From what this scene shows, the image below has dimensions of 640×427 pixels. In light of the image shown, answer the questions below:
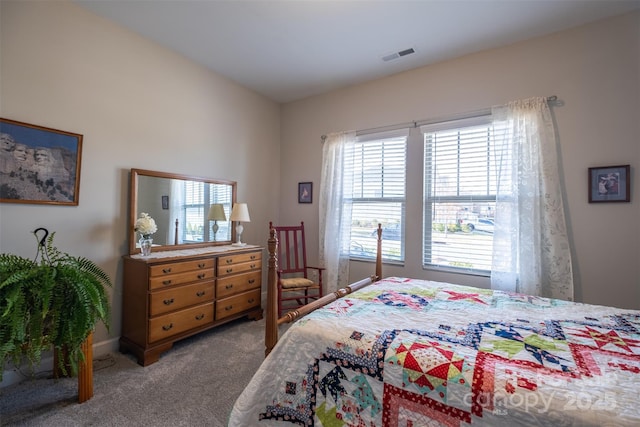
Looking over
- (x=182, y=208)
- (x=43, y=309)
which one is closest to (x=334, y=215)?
(x=182, y=208)

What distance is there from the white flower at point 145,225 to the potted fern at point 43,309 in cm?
78

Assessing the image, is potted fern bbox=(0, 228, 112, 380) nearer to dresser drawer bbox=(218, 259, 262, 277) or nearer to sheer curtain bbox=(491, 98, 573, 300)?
dresser drawer bbox=(218, 259, 262, 277)

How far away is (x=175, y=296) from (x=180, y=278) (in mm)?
155

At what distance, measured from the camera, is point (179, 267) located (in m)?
2.45

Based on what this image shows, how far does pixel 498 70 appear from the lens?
2703 millimetres

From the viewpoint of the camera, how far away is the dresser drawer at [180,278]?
227cm

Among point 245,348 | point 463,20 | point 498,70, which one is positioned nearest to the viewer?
point 463,20

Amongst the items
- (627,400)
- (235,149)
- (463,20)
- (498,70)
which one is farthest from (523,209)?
(235,149)

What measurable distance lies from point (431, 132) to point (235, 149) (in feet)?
7.83

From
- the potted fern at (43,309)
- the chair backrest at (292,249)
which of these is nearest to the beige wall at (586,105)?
the chair backrest at (292,249)

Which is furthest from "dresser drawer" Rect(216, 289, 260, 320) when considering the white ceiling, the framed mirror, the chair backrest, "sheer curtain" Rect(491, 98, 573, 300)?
the white ceiling

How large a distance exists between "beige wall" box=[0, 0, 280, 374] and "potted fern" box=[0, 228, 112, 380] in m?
→ 0.70

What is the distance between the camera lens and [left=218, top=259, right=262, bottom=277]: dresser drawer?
9.20ft

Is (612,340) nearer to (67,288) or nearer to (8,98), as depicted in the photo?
(67,288)
